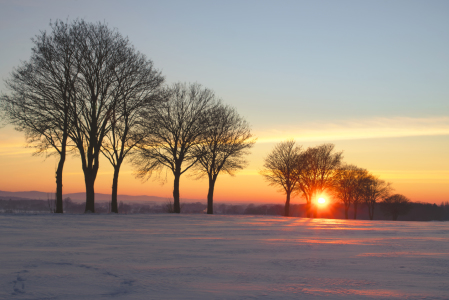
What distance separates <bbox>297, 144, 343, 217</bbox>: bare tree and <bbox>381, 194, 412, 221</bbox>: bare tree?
3043 centimetres

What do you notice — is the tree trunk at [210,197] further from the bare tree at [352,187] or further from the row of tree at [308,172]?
the bare tree at [352,187]

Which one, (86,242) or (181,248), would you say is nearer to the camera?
(181,248)

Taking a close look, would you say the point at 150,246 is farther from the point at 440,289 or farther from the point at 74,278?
the point at 440,289

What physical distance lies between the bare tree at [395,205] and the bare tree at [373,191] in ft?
4.57

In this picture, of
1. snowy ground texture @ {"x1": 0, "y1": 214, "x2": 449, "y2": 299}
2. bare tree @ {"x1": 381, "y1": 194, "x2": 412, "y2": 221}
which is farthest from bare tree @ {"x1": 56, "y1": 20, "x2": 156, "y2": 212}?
bare tree @ {"x1": 381, "y1": 194, "x2": 412, "y2": 221}

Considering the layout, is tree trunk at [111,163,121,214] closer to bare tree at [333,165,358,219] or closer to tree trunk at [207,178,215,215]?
tree trunk at [207,178,215,215]

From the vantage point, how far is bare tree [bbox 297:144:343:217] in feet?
190

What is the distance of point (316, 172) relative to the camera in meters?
59.5

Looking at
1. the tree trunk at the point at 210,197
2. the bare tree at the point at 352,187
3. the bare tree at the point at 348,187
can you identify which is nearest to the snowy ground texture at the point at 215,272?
the tree trunk at the point at 210,197

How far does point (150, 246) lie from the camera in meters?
7.91

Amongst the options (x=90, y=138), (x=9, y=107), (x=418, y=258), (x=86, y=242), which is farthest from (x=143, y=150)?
(x=418, y=258)

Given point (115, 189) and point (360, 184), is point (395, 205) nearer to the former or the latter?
point (360, 184)

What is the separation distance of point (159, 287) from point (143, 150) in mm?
32189

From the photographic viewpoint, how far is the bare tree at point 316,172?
190 feet
